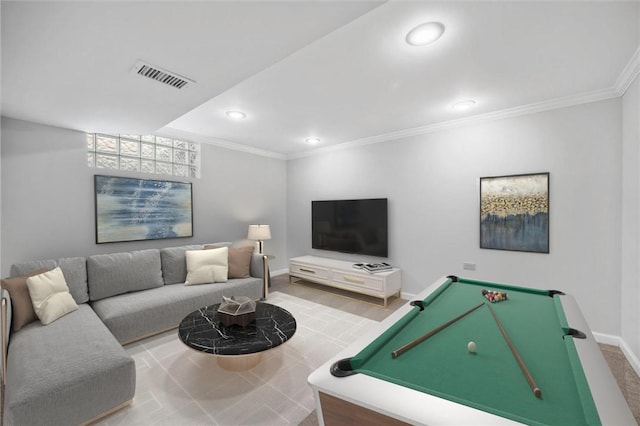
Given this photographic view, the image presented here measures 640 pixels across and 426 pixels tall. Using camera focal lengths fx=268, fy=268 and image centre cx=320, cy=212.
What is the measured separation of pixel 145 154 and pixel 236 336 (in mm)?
3052

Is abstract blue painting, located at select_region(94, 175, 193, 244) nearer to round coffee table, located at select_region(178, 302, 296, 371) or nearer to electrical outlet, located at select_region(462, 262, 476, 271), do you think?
round coffee table, located at select_region(178, 302, 296, 371)

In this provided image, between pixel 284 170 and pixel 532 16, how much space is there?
464cm

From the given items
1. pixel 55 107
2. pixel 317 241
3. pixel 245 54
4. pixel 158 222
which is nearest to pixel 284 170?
pixel 317 241

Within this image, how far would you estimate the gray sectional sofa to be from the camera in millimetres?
1578

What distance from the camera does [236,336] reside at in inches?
86.3

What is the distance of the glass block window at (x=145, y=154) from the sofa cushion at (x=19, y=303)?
1.56 meters

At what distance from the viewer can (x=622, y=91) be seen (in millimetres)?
2609

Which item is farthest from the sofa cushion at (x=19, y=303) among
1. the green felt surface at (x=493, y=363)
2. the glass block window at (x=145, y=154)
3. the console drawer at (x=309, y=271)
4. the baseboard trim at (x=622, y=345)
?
the baseboard trim at (x=622, y=345)

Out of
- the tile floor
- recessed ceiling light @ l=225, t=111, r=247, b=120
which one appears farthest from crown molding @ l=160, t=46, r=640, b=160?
the tile floor

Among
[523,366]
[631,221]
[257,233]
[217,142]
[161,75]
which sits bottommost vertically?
[523,366]

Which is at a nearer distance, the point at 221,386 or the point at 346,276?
the point at 221,386

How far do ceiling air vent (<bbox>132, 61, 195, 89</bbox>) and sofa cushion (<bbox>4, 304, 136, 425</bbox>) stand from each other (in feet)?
6.56

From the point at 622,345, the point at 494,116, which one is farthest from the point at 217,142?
the point at 622,345

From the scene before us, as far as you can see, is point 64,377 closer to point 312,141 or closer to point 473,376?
point 473,376
